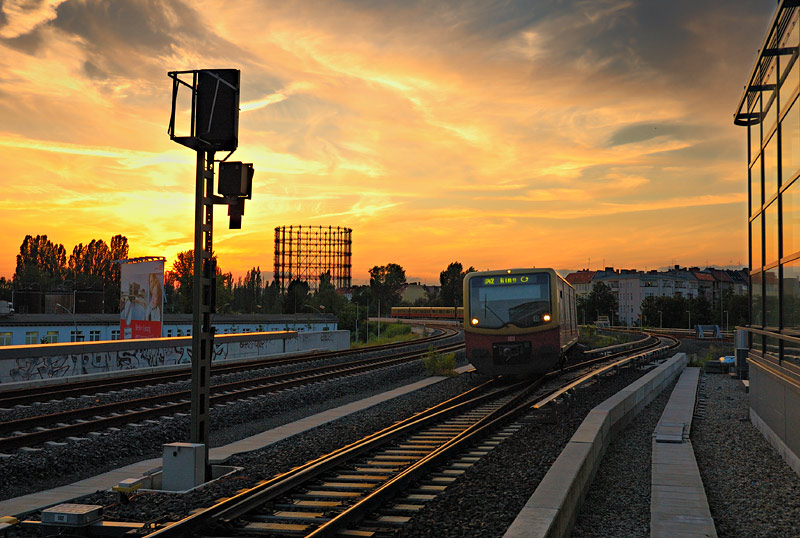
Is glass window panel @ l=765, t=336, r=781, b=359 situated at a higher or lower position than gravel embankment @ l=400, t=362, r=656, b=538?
higher

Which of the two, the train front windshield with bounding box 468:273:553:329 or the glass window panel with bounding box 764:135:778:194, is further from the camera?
the train front windshield with bounding box 468:273:553:329

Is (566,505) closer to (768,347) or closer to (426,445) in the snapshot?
(426,445)

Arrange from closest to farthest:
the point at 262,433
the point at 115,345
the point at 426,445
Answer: the point at 426,445 → the point at 262,433 → the point at 115,345

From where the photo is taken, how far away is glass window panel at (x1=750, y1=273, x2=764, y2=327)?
1355 cm

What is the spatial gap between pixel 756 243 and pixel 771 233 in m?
2.12

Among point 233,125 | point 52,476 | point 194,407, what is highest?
point 233,125

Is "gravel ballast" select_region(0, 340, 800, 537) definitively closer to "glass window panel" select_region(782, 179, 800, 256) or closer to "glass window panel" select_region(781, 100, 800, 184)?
"glass window panel" select_region(782, 179, 800, 256)

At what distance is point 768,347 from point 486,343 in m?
7.72

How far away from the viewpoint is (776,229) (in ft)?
37.4

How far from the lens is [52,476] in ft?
30.7

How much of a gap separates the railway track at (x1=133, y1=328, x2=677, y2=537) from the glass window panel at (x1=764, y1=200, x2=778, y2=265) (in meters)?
4.48

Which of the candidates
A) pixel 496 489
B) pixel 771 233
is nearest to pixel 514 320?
pixel 771 233

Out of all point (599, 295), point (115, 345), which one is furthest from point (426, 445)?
point (599, 295)

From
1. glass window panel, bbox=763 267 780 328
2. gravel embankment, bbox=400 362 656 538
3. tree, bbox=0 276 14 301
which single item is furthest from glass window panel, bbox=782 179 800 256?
tree, bbox=0 276 14 301
